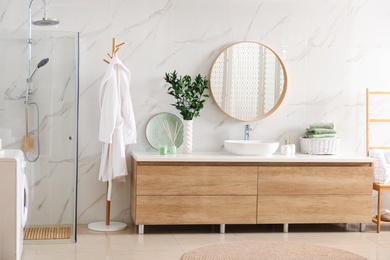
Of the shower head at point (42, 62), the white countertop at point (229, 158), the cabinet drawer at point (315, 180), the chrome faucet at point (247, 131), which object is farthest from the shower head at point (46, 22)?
the cabinet drawer at point (315, 180)

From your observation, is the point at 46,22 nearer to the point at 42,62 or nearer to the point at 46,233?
the point at 42,62

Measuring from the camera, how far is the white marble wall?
612 centimetres

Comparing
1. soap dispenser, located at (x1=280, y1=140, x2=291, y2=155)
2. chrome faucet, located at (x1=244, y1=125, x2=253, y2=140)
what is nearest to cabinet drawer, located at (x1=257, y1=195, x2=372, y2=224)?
soap dispenser, located at (x1=280, y1=140, x2=291, y2=155)

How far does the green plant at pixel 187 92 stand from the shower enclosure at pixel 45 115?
1105mm

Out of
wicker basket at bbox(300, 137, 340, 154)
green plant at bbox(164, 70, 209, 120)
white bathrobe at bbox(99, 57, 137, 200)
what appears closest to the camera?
white bathrobe at bbox(99, 57, 137, 200)

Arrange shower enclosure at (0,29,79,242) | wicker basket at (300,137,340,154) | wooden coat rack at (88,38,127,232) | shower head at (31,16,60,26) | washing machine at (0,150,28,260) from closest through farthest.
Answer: washing machine at (0,150,28,260), shower enclosure at (0,29,79,242), shower head at (31,16,60,26), wooden coat rack at (88,38,127,232), wicker basket at (300,137,340,154)

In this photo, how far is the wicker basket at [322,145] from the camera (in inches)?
243

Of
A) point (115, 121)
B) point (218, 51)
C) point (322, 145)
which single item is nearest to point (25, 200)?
point (115, 121)

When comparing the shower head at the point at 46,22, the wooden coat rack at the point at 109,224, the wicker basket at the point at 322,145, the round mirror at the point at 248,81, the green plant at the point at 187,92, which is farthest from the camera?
the round mirror at the point at 248,81

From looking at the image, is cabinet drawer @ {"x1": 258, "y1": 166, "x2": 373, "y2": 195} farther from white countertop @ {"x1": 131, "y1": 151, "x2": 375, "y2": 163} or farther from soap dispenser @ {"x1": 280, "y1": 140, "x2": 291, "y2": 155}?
soap dispenser @ {"x1": 280, "y1": 140, "x2": 291, "y2": 155}

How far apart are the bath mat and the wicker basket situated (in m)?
2.35

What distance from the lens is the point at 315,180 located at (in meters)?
5.88

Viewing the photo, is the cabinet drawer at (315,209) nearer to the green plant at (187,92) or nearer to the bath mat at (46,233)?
the green plant at (187,92)

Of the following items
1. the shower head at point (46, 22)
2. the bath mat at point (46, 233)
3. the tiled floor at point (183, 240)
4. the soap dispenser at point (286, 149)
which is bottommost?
the tiled floor at point (183, 240)
